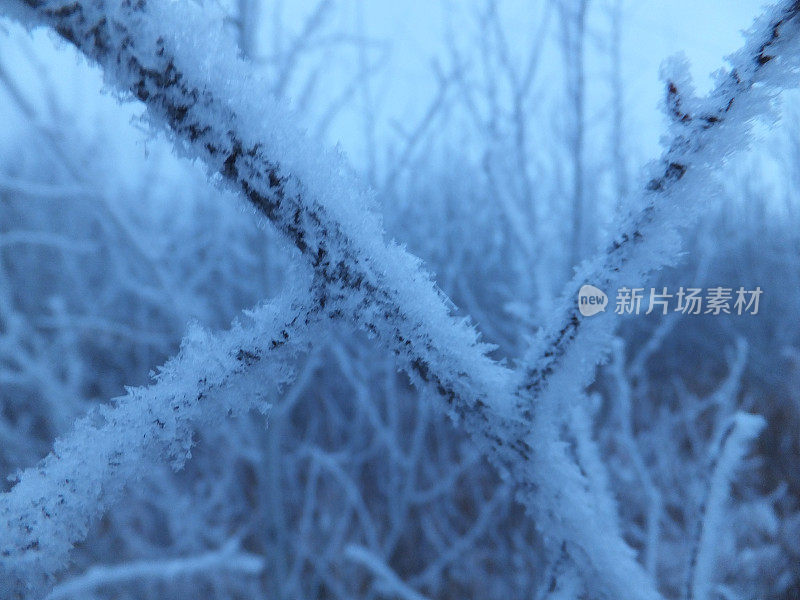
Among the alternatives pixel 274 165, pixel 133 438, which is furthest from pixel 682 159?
pixel 133 438

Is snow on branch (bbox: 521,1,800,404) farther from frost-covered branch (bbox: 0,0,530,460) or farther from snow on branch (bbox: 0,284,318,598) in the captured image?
snow on branch (bbox: 0,284,318,598)

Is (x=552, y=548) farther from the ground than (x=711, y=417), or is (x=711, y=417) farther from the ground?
(x=711, y=417)

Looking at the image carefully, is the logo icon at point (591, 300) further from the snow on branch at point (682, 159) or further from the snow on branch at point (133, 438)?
the snow on branch at point (133, 438)

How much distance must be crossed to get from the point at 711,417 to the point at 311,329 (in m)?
3.56

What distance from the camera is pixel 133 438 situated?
0.97ft

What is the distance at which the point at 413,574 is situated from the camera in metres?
2.60

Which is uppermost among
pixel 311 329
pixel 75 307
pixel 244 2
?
pixel 244 2

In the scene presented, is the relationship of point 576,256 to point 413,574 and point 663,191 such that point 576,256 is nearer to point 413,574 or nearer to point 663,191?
point 663,191

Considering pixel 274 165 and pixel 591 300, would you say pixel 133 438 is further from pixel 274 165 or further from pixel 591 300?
pixel 591 300

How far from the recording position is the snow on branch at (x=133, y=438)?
286 mm

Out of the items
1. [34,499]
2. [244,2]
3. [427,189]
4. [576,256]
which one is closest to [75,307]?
[427,189]

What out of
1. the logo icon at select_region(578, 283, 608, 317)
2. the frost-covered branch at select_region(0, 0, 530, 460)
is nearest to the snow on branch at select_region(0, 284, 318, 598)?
the frost-covered branch at select_region(0, 0, 530, 460)

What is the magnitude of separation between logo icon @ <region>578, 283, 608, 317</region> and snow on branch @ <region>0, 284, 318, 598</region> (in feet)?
0.59

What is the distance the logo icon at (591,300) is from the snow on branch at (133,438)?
0.18 meters
